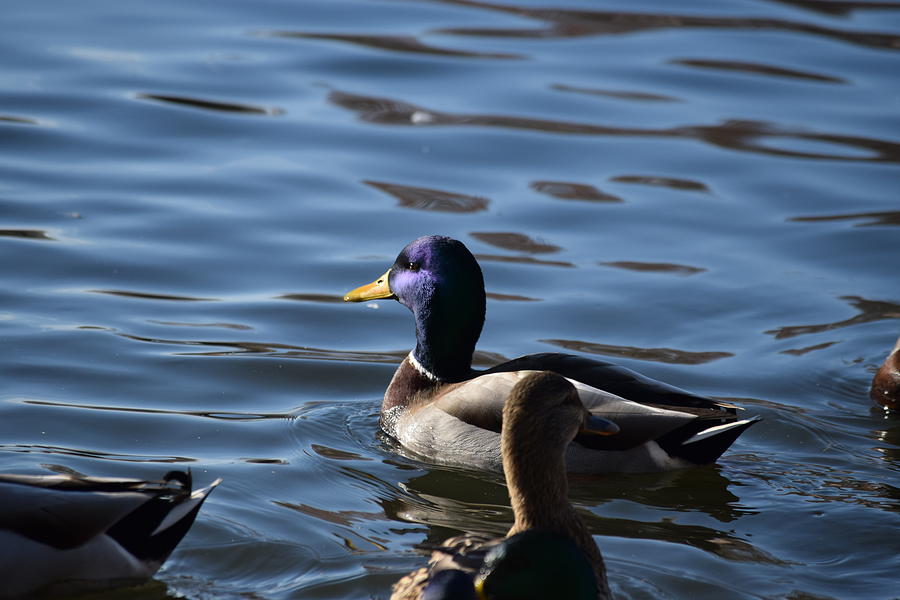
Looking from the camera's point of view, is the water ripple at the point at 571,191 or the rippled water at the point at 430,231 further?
the water ripple at the point at 571,191

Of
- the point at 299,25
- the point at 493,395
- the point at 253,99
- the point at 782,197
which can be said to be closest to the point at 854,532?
the point at 493,395

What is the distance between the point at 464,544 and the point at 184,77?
30.7ft

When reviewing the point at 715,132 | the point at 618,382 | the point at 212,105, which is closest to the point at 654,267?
the point at 618,382

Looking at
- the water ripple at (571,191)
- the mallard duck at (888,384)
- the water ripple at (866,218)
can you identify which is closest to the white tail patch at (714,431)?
the mallard duck at (888,384)

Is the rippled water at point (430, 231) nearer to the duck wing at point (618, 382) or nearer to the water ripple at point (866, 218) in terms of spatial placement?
the water ripple at point (866, 218)

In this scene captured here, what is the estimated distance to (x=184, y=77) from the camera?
13.3 m

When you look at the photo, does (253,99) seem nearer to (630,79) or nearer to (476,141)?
(476,141)

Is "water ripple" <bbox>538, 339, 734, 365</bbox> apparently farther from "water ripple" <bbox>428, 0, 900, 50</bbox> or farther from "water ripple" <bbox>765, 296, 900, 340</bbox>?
"water ripple" <bbox>428, 0, 900, 50</bbox>

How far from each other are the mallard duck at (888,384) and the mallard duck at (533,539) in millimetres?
2589

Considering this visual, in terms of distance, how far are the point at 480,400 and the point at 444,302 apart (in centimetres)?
A: 73

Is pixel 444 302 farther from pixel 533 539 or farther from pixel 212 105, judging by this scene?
pixel 212 105

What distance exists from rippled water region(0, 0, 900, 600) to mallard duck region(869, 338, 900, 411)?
0.36 feet

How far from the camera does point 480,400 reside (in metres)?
6.68

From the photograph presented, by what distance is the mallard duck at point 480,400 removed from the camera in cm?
651
